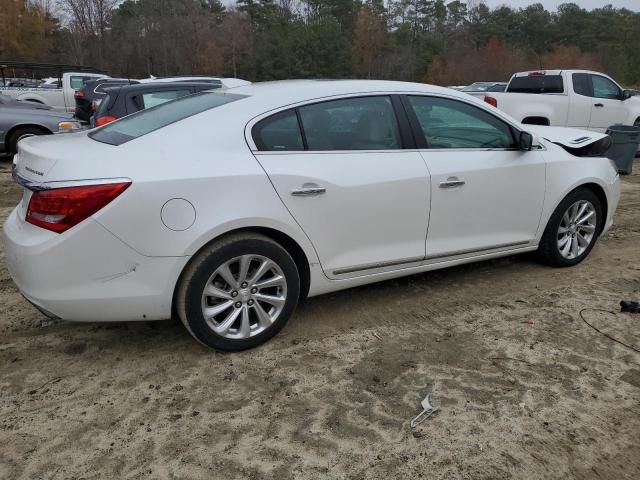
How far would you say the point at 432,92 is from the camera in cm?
406

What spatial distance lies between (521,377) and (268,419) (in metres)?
1.44

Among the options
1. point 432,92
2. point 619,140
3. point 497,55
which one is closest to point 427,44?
point 497,55

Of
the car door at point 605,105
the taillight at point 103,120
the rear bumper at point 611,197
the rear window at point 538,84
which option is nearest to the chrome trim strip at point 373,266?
the rear bumper at point 611,197

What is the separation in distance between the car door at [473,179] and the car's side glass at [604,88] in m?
8.59

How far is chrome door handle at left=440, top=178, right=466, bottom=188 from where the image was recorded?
3.91 m

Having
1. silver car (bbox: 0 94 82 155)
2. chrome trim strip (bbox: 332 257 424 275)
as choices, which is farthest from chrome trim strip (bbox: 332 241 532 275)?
silver car (bbox: 0 94 82 155)

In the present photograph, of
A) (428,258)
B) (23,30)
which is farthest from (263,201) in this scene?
(23,30)

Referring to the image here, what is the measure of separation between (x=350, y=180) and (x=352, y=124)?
421 millimetres

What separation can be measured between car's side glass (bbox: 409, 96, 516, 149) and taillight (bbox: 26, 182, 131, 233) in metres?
2.10

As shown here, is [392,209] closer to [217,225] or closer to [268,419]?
[217,225]

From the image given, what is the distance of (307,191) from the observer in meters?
3.38

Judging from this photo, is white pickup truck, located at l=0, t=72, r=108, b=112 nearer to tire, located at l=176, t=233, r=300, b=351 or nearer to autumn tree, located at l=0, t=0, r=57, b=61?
tire, located at l=176, t=233, r=300, b=351

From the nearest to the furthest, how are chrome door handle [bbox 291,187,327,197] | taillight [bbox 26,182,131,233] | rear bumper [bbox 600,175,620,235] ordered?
taillight [bbox 26,182,131,233], chrome door handle [bbox 291,187,327,197], rear bumper [bbox 600,175,620,235]

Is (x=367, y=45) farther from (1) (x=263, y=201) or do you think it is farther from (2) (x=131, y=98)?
(1) (x=263, y=201)
